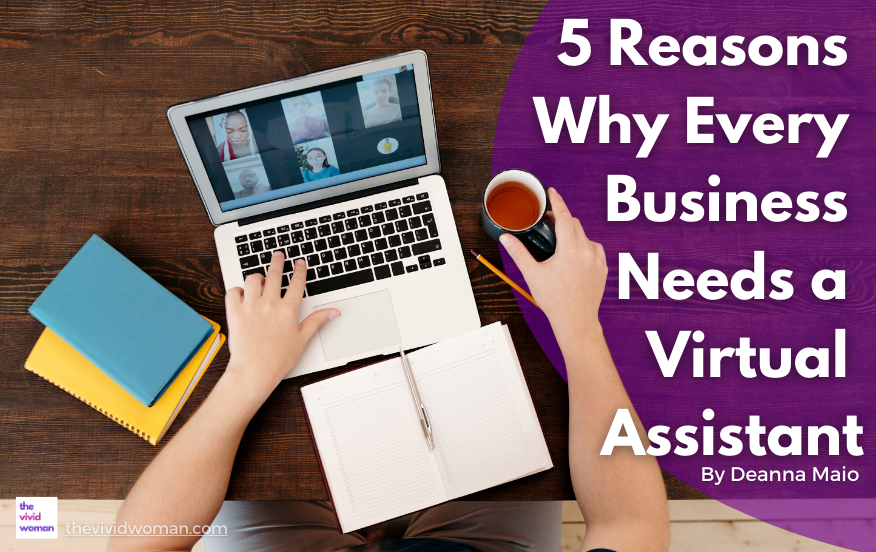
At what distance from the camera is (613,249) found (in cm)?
100

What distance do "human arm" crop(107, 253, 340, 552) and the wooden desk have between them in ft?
0.19

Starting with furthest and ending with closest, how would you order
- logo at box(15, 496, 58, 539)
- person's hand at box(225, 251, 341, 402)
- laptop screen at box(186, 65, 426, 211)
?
1. logo at box(15, 496, 58, 539)
2. person's hand at box(225, 251, 341, 402)
3. laptop screen at box(186, 65, 426, 211)

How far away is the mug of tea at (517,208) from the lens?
0.90 metres

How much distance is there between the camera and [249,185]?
902 millimetres

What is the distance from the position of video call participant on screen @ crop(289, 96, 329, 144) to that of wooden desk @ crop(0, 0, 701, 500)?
0.27 m

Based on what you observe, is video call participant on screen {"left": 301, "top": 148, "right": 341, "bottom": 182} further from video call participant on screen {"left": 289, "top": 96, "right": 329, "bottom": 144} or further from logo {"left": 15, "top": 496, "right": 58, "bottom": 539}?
logo {"left": 15, "top": 496, "right": 58, "bottom": 539}

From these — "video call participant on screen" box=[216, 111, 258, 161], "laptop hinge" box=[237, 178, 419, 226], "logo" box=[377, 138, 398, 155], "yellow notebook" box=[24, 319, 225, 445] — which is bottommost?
"yellow notebook" box=[24, 319, 225, 445]

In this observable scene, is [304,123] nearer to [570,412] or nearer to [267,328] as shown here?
[267,328]

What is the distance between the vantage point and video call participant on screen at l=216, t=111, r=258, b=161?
31.1 inches

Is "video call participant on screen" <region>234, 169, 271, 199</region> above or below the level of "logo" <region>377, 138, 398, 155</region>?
below

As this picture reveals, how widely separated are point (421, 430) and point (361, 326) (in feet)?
0.69

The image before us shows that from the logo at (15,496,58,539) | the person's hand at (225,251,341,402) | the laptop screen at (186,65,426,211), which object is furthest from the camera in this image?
the logo at (15,496,58,539)

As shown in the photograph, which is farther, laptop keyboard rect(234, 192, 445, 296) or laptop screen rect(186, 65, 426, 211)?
laptop keyboard rect(234, 192, 445, 296)

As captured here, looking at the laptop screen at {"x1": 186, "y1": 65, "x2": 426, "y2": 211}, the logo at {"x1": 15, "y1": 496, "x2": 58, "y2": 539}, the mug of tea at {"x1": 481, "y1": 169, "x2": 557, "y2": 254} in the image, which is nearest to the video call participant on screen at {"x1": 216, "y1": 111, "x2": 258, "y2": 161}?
the laptop screen at {"x1": 186, "y1": 65, "x2": 426, "y2": 211}
